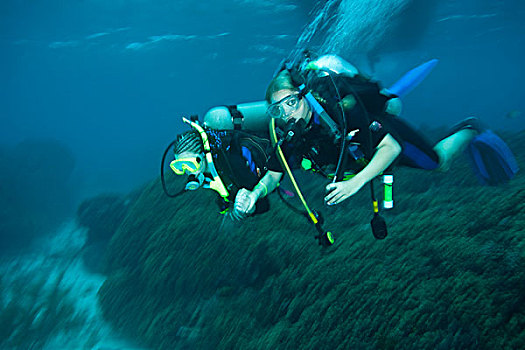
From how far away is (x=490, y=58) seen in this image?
50.7 meters

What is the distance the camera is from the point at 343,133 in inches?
77.2

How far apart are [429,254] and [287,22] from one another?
79.6ft

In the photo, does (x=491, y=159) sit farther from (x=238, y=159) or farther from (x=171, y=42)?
(x=171, y=42)

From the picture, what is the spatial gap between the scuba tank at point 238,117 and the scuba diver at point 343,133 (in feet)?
2.95

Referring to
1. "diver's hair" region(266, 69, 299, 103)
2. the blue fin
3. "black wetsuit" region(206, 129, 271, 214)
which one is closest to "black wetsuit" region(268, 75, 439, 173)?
"diver's hair" region(266, 69, 299, 103)

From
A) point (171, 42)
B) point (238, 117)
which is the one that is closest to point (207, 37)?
point (171, 42)

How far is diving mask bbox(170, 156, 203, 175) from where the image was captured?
2.63 metres

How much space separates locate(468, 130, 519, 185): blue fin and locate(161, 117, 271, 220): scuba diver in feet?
7.42

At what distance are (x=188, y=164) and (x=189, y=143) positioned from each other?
21 centimetres

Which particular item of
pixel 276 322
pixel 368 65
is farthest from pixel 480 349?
pixel 368 65

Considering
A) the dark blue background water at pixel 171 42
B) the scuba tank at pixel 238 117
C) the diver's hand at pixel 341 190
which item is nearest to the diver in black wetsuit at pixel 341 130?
the diver's hand at pixel 341 190

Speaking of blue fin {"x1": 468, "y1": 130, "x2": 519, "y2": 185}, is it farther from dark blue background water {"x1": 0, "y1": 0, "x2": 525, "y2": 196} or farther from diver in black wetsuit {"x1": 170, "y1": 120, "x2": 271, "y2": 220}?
dark blue background water {"x1": 0, "y1": 0, "x2": 525, "y2": 196}

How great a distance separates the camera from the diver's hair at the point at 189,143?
2.67 m

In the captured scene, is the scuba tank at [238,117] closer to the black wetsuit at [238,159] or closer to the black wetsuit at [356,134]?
the black wetsuit at [238,159]
